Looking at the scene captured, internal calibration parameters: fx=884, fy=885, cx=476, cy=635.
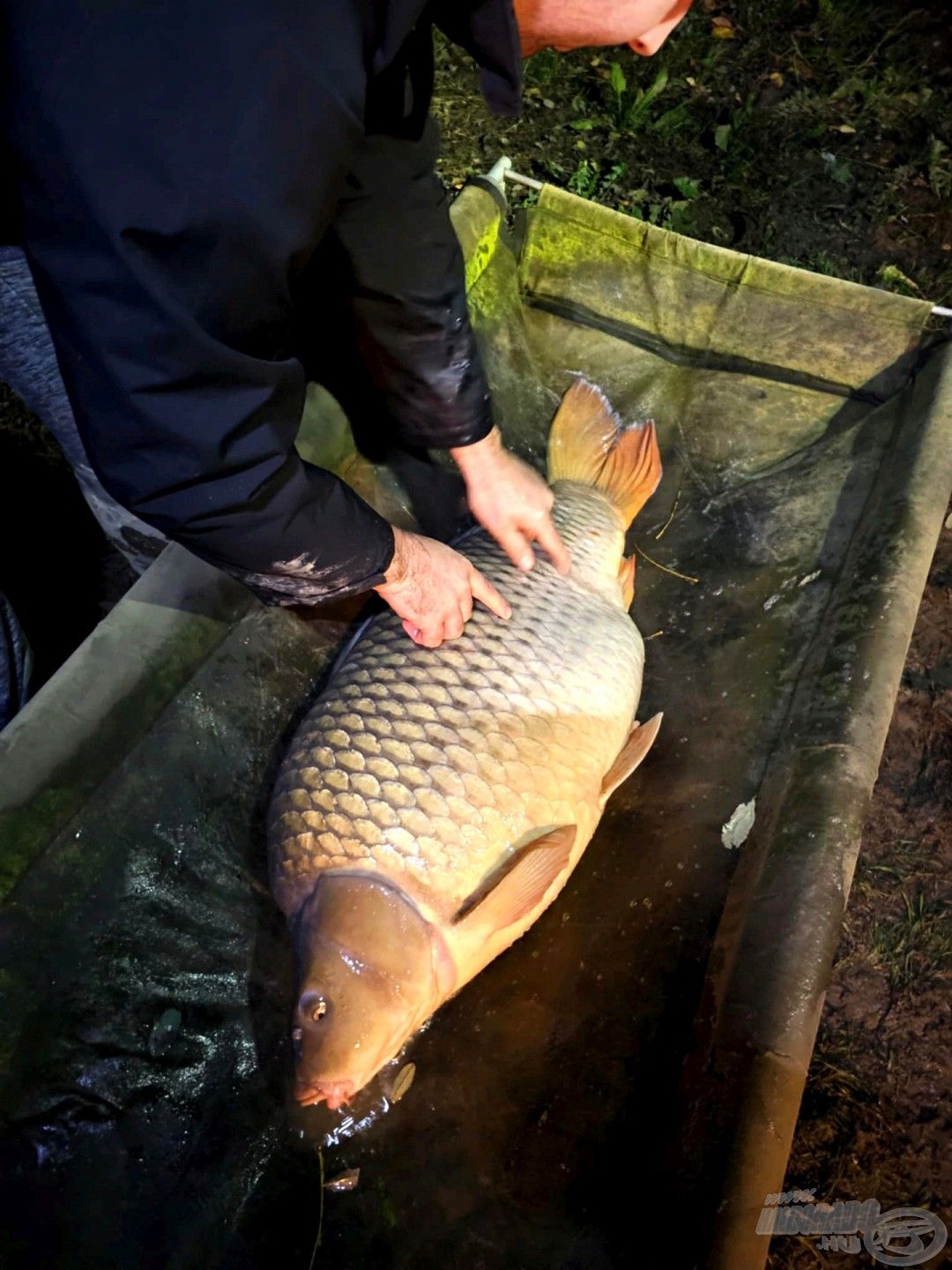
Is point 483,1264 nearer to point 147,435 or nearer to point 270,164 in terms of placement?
point 147,435

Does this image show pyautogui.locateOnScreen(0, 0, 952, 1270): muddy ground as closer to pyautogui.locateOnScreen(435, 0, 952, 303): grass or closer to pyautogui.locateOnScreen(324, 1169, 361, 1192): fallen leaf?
pyautogui.locateOnScreen(435, 0, 952, 303): grass

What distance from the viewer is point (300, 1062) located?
127cm

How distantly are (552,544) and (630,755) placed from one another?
0.44m

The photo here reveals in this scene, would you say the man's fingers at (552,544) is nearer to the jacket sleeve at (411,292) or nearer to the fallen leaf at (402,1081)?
the jacket sleeve at (411,292)

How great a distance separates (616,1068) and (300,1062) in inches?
19.9

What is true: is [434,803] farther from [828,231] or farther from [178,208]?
[828,231]

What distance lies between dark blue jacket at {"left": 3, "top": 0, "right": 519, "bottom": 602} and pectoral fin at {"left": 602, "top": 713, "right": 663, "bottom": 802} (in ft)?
2.06

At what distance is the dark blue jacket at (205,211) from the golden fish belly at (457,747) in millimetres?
289

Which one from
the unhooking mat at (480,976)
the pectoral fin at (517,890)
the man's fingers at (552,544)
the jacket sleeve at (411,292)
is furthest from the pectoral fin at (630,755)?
the jacket sleeve at (411,292)

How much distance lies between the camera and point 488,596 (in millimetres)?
1608

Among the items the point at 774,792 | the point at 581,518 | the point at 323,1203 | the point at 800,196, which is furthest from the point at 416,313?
the point at 800,196

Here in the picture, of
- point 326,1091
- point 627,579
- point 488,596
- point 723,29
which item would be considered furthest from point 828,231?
point 326,1091
